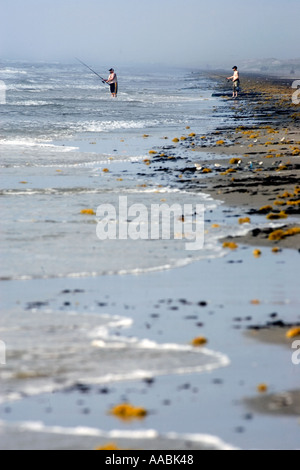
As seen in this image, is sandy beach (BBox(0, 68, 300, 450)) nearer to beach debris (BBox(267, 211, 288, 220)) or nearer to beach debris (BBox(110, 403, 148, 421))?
beach debris (BBox(110, 403, 148, 421))

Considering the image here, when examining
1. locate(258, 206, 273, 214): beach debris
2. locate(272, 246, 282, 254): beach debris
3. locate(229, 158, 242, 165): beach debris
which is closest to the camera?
locate(272, 246, 282, 254): beach debris

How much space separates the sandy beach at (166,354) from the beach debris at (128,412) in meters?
0.01

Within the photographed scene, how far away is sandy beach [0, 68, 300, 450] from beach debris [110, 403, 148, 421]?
0.5 inches

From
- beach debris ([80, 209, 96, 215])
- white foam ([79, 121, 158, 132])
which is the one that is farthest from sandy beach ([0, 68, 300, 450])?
white foam ([79, 121, 158, 132])

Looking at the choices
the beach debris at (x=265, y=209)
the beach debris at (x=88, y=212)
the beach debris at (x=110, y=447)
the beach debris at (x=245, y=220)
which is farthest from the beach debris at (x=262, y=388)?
the beach debris at (x=88, y=212)

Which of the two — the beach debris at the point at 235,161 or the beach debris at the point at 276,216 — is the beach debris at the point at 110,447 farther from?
the beach debris at the point at 235,161

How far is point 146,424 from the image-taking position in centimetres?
421

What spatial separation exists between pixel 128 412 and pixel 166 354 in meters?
0.99

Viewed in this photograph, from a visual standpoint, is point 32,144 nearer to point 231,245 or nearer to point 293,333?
point 231,245

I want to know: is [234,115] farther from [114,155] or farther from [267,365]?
[267,365]

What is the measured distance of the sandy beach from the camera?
4129mm

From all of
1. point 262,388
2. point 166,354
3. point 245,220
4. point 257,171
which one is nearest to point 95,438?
point 262,388

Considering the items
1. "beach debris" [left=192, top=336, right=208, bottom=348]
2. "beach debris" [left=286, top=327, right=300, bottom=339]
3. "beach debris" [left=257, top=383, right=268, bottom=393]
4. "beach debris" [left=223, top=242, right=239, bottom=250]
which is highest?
"beach debris" [left=223, top=242, right=239, bottom=250]

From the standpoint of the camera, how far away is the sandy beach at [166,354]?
4.13 meters
